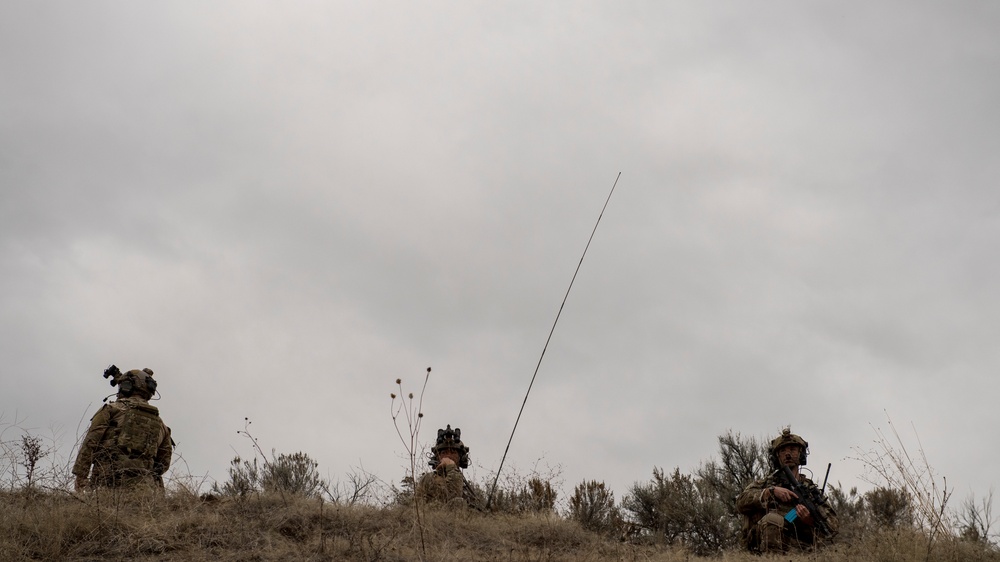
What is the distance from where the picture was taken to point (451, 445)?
12383mm

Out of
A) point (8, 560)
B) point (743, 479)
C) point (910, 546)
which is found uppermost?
point (743, 479)

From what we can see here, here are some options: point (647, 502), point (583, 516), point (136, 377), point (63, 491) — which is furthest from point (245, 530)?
point (647, 502)

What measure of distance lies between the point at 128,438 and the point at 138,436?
0.39ft

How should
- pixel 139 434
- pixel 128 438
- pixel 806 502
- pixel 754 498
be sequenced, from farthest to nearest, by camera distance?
pixel 139 434
pixel 128 438
pixel 754 498
pixel 806 502

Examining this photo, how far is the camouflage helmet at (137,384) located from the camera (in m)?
11.0

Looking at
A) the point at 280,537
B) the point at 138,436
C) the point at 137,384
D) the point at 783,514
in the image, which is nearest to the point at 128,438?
the point at 138,436

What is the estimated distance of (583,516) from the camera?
40.4ft

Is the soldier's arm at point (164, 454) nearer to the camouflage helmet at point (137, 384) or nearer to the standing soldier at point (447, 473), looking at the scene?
the camouflage helmet at point (137, 384)

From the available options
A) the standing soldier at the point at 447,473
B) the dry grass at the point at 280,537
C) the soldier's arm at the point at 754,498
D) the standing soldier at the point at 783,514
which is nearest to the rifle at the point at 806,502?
the standing soldier at the point at 783,514

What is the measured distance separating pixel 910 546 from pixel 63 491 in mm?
7610

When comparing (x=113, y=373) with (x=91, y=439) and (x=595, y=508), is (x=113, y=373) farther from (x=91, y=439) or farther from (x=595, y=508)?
(x=595, y=508)

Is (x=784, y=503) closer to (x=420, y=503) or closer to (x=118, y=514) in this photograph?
(x=420, y=503)

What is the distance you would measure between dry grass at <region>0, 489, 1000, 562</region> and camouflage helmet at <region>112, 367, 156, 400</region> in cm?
260

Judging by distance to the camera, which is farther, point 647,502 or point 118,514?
point 647,502
